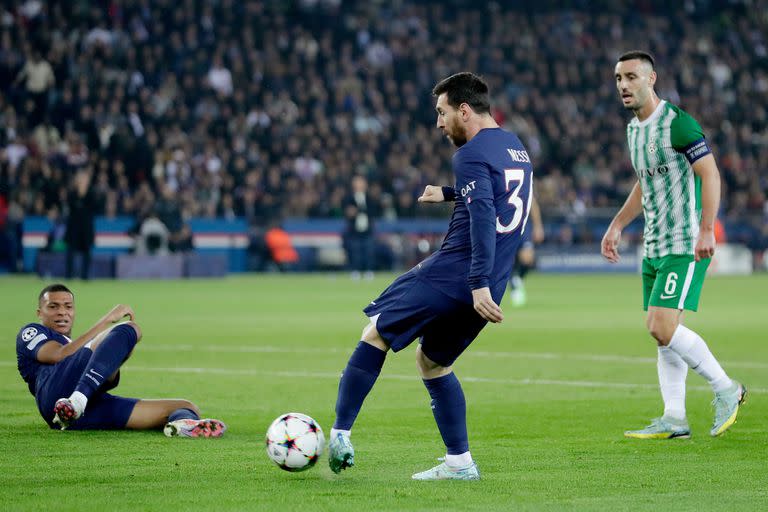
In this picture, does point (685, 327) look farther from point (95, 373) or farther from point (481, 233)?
point (95, 373)

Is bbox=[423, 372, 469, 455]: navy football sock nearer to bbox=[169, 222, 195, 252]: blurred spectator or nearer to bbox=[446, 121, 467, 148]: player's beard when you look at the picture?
bbox=[446, 121, 467, 148]: player's beard

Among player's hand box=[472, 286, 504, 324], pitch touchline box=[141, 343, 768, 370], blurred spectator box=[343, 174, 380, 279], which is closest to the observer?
player's hand box=[472, 286, 504, 324]

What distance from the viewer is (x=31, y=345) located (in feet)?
26.8

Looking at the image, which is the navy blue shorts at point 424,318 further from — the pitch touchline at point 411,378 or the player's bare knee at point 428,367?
the pitch touchline at point 411,378

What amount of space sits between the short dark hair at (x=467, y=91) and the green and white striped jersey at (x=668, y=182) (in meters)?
2.09

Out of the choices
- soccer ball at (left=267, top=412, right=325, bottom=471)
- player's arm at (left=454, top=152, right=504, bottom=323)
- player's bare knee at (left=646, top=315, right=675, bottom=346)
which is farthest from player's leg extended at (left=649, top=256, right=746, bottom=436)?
soccer ball at (left=267, top=412, right=325, bottom=471)

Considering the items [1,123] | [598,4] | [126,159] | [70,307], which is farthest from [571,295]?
[598,4]

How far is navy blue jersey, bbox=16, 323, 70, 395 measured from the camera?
26.8 feet

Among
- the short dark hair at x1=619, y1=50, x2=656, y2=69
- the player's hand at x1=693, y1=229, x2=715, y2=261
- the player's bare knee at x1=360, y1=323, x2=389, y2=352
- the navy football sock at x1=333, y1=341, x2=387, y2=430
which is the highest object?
the short dark hair at x1=619, y1=50, x2=656, y2=69

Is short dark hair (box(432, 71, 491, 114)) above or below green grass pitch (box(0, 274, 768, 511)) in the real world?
above

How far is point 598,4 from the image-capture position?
45062mm

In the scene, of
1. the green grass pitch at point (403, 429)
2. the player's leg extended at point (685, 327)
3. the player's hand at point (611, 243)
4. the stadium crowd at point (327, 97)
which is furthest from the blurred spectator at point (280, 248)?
the player's leg extended at point (685, 327)

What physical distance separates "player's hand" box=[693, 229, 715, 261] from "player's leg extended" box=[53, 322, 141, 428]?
342 centimetres

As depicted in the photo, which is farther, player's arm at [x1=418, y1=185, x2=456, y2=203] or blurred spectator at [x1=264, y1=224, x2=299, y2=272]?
blurred spectator at [x1=264, y1=224, x2=299, y2=272]
